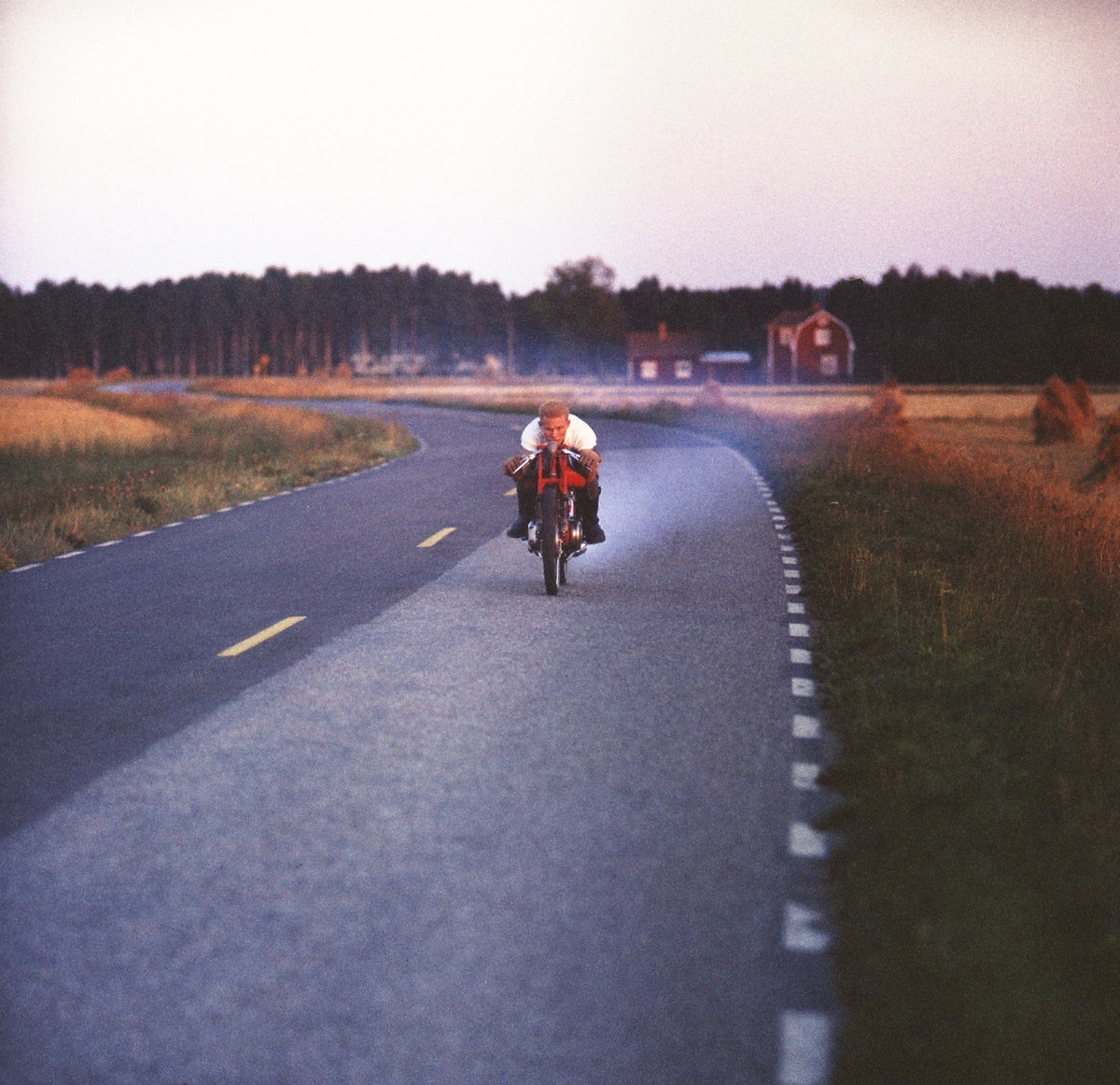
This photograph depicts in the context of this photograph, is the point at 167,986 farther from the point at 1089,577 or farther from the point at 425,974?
the point at 1089,577

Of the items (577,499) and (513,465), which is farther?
(577,499)

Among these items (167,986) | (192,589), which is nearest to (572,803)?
(167,986)

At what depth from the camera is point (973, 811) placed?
5570 mm

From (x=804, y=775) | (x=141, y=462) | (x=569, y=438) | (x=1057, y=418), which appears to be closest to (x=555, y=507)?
(x=569, y=438)

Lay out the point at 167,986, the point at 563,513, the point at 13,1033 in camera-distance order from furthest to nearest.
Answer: the point at 563,513
the point at 167,986
the point at 13,1033

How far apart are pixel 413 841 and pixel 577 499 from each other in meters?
7.08

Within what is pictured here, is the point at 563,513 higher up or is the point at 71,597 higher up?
the point at 563,513

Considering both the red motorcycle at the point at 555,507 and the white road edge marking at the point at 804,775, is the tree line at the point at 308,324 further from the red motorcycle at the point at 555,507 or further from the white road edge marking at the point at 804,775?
the white road edge marking at the point at 804,775

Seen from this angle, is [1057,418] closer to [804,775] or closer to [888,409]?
[888,409]

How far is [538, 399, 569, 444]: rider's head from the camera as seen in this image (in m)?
11.5

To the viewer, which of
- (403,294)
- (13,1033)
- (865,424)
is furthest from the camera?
(403,294)

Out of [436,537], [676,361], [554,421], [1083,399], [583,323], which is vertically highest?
[583,323]

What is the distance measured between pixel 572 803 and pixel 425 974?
1789 mm

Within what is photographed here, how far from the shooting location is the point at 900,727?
6.92m
